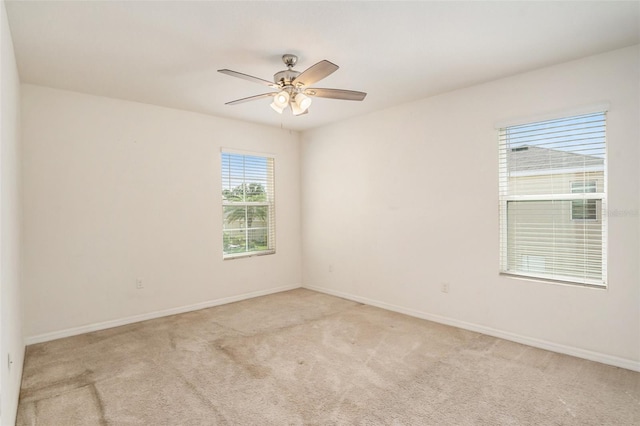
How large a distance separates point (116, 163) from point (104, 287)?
4.58ft

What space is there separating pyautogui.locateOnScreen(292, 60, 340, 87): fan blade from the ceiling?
0.27 metres

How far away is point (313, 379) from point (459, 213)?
231 centimetres

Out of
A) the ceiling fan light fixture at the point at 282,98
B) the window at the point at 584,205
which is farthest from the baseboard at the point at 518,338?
the ceiling fan light fixture at the point at 282,98

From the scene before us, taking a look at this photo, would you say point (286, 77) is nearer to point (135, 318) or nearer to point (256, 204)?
point (256, 204)

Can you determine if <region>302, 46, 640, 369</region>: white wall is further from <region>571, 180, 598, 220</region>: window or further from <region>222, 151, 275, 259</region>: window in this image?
<region>222, 151, 275, 259</region>: window

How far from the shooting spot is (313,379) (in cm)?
265

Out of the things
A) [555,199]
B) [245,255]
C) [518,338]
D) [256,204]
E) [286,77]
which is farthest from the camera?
[256,204]

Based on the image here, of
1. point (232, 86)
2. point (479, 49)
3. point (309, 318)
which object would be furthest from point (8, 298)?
point (479, 49)

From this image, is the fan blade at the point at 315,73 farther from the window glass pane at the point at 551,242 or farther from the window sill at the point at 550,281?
the window sill at the point at 550,281

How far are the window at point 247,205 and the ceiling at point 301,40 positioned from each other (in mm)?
1536

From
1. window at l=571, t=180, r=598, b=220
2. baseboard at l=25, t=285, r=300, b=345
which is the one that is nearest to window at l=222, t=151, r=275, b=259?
baseboard at l=25, t=285, r=300, b=345

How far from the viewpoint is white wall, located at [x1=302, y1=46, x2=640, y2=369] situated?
281 centimetres

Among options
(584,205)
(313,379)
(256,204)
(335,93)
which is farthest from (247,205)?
(584,205)

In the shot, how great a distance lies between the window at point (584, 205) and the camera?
9.78 ft
